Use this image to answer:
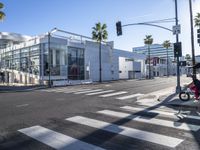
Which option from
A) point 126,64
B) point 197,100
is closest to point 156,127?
point 197,100

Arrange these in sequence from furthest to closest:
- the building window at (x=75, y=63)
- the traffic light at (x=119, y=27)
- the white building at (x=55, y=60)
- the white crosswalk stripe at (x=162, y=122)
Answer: the building window at (x=75, y=63), the white building at (x=55, y=60), the traffic light at (x=119, y=27), the white crosswalk stripe at (x=162, y=122)

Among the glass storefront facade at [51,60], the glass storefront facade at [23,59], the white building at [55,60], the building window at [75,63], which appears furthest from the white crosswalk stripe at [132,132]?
the building window at [75,63]

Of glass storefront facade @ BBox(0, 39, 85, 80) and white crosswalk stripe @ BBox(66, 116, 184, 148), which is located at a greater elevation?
glass storefront facade @ BBox(0, 39, 85, 80)

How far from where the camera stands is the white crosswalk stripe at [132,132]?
5607 mm

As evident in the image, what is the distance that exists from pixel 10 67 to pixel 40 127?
4783 cm

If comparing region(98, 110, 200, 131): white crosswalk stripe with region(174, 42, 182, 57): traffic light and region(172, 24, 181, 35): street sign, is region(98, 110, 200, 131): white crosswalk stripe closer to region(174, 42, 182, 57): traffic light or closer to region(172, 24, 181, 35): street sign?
region(174, 42, 182, 57): traffic light

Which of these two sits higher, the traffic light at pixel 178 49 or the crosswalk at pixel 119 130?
the traffic light at pixel 178 49

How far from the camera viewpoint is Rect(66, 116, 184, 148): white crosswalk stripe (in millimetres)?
5607

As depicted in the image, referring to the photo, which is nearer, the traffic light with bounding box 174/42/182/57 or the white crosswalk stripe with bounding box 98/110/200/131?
the white crosswalk stripe with bounding box 98/110/200/131

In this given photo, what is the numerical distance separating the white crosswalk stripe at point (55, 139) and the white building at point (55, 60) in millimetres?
29902

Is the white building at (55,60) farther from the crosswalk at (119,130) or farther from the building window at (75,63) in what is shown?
the crosswalk at (119,130)

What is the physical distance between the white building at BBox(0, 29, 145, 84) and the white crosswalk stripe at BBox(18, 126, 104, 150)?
98.1 ft

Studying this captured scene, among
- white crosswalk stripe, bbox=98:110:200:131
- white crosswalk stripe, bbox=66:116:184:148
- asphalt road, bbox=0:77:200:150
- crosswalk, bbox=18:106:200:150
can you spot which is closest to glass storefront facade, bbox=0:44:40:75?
asphalt road, bbox=0:77:200:150

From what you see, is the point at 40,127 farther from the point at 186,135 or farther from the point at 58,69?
the point at 58,69
